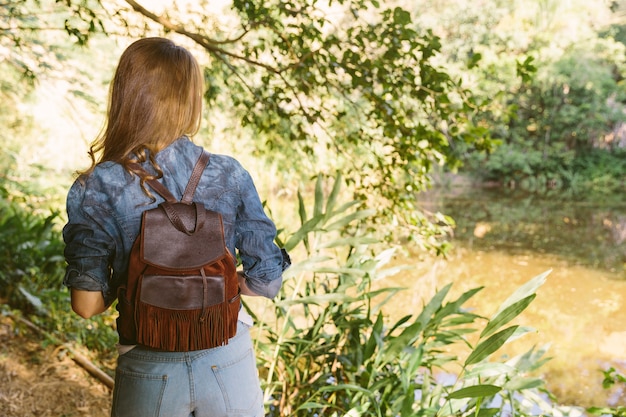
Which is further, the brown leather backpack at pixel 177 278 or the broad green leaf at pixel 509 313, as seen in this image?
the broad green leaf at pixel 509 313

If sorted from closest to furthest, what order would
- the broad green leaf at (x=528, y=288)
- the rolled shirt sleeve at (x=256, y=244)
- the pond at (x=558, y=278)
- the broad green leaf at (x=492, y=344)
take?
the rolled shirt sleeve at (x=256, y=244)
the broad green leaf at (x=492, y=344)
the broad green leaf at (x=528, y=288)
the pond at (x=558, y=278)

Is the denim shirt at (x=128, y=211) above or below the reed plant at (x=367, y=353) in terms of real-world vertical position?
above

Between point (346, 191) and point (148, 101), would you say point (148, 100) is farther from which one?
point (346, 191)

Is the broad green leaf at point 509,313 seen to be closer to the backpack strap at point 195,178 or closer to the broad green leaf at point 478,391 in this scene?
the broad green leaf at point 478,391

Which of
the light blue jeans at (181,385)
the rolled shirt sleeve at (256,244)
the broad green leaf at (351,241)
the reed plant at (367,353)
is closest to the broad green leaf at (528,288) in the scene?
the reed plant at (367,353)

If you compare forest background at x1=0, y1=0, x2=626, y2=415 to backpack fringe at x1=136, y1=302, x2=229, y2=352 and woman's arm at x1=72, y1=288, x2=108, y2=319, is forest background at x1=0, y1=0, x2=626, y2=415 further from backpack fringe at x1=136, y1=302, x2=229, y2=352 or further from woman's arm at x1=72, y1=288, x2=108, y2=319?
backpack fringe at x1=136, y1=302, x2=229, y2=352

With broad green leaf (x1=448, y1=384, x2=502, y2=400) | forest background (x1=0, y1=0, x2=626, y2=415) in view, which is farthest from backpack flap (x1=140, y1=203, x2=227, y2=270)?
broad green leaf (x1=448, y1=384, x2=502, y2=400)

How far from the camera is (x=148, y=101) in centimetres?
112

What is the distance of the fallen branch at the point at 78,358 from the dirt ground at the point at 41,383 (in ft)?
0.08

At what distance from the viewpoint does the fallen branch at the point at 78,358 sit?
290 cm

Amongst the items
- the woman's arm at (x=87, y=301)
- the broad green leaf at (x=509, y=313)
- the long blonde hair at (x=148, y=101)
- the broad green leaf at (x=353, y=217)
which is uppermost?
the long blonde hair at (x=148, y=101)

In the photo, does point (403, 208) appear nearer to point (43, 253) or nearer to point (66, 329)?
point (66, 329)

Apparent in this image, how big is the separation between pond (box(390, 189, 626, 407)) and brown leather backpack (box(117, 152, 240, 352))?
1.58 m

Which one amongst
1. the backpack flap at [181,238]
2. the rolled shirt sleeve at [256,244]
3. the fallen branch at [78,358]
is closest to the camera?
the backpack flap at [181,238]
